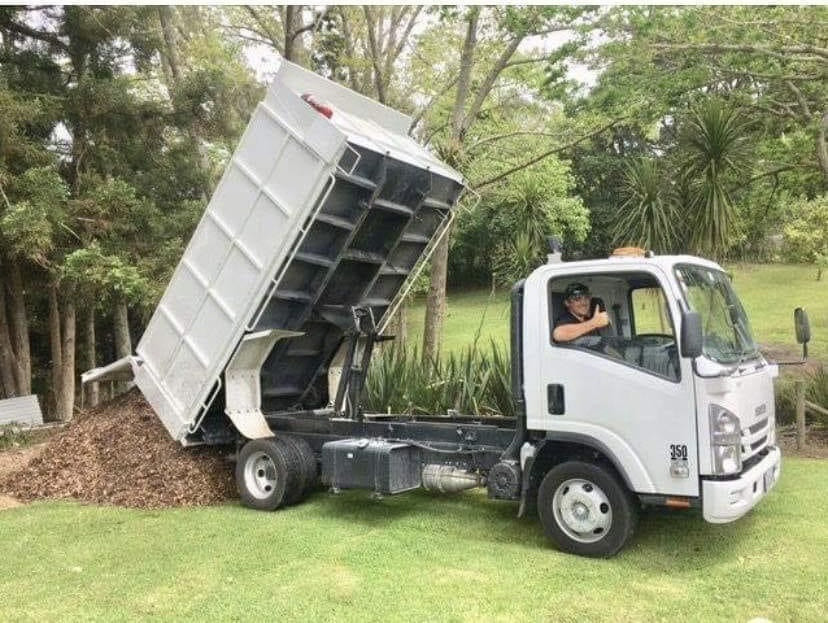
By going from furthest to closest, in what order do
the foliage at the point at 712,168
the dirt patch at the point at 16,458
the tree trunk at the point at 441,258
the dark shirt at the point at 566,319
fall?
1. the tree trunk at the point at 441,258
2. the foliage at the point at 712,168
3. the dirt patch at the point at 16,458
4. the dark shirt at the point at 566,319

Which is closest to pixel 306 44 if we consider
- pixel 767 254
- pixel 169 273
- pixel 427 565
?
pixel 169 273

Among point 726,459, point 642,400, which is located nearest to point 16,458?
point 642,400

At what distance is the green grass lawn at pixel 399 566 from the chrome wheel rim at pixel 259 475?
0.22 metres

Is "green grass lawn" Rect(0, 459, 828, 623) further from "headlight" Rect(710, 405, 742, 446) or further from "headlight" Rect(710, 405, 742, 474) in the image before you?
"headlight" Rect(710, 405, 742, 446)

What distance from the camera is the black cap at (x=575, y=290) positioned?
18.3 ft

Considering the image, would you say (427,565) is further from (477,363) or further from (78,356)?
(78,356)

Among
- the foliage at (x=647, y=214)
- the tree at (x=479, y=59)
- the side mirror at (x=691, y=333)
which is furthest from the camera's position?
the tree at (x=479, y=59)

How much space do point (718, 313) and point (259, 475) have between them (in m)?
4.27

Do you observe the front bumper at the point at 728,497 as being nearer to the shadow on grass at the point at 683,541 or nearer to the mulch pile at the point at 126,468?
the shadow on grass at the point at 683,541

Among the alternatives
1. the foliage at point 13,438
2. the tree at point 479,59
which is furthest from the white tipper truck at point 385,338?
the foliage at point 13,438

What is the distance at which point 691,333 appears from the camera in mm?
4539

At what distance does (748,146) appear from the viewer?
10273mm

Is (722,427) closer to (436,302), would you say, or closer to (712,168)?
(712,168)

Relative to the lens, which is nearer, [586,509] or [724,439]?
[724,439]
